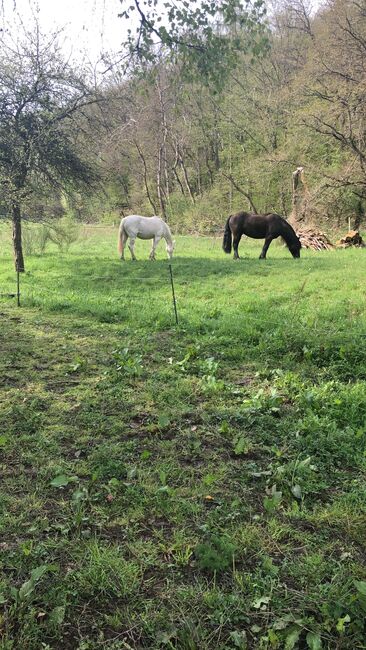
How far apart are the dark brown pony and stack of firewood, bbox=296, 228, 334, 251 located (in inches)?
209

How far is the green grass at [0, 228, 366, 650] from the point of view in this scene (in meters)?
1.96

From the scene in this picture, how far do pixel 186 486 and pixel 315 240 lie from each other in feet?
59.9

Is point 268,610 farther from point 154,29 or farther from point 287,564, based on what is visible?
point 154,29

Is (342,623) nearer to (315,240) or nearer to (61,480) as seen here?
(61,480)

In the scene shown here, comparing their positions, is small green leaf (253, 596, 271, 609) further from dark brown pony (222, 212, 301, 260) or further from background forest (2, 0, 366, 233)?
dark brown pony (222, 212, 301, 260)

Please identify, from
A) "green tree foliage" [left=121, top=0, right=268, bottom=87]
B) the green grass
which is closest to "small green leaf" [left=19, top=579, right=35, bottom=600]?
the green grass

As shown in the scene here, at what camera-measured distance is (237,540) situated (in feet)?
7.85

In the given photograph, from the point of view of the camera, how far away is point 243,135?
32.0 metres

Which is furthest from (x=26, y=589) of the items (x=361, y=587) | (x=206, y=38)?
(x=206, y=38)

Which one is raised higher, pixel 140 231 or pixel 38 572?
pixel 140 231

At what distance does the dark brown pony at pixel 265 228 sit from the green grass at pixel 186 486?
8136mm

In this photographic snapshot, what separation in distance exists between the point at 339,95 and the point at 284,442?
20.4 m

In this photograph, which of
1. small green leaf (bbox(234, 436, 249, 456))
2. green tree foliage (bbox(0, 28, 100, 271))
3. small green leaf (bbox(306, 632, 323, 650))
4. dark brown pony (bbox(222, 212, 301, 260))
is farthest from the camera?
dark brown pony (bbox(222, 212, 301, 260))

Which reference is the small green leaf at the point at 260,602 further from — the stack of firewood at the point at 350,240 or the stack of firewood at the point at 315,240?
the stack of firewood at the point at 350,240
